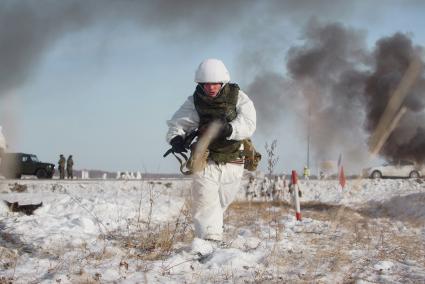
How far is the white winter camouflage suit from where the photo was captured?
5152 mm

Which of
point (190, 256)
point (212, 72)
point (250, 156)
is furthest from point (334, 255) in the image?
point (212, 72)

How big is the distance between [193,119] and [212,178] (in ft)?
1.99

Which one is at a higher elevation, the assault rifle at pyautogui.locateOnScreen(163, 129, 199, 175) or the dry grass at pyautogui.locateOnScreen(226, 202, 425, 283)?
the assault rifle at pyautogui.locateOnScreen(163, 129, 199, 175)

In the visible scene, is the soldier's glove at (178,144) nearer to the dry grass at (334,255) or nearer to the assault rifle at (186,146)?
the assault rifle at (186,146)

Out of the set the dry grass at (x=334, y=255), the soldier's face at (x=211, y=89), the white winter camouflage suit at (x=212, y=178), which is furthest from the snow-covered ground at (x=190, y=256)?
the soldier's face at (x=211, y=89)

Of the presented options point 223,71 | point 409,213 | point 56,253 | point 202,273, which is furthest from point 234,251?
point 409,213

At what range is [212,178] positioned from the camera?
5336 millimetres

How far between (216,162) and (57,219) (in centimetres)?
257

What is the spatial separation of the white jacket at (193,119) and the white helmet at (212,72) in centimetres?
28

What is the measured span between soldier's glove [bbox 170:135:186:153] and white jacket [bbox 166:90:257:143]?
80mm

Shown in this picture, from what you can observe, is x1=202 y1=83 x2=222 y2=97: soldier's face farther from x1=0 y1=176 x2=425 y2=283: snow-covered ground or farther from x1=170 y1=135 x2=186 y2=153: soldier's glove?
x1=0 y1=176 x2=425 y2=283: snow-covered ground

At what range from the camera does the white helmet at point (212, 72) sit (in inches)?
207

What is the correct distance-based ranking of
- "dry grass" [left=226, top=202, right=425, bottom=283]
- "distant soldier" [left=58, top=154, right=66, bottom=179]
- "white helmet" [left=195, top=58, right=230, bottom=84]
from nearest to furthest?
"dry grass" [left=226, top=202, right=425, bottom=283]
"white helmet" [left=195, top=58, right=230, bottom=84]
"distant soldier" [left=58, top=154, right=66, bottom=179]

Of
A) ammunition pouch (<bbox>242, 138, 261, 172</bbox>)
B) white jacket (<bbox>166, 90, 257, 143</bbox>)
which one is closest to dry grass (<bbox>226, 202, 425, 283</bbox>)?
ammunition pouch (<bbox>242, 138, 261, 172</bbox>)
